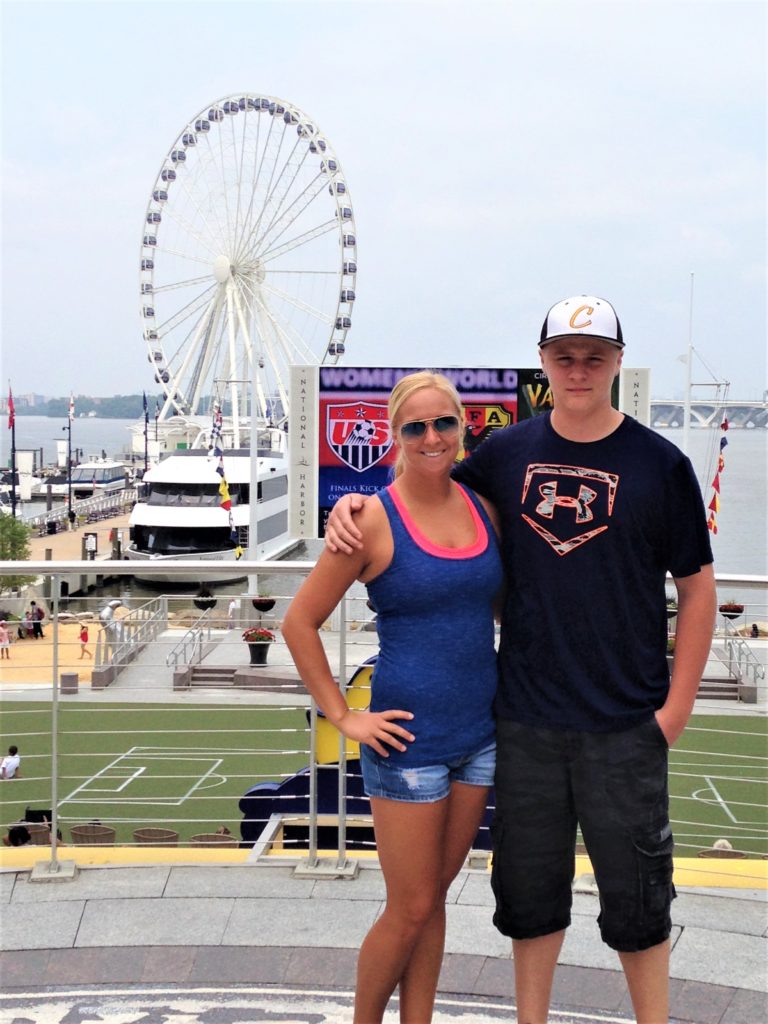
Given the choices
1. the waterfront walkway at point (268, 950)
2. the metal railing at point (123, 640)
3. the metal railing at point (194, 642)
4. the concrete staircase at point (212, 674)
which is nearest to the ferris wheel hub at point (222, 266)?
the metal railing at point (123, 640)

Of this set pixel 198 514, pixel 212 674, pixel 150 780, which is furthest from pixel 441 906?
pixel 198 514

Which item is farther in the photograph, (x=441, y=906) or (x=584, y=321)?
(x=441, y=906)

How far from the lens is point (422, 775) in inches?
82.1

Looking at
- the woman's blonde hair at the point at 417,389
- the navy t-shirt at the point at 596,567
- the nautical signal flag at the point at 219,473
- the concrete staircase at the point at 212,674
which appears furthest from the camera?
the nautical signal flag at the point at 219,473

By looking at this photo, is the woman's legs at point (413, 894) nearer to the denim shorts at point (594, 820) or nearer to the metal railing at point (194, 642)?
the denim shorts at point (594, 820)

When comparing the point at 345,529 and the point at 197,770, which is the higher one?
the point at 345,529

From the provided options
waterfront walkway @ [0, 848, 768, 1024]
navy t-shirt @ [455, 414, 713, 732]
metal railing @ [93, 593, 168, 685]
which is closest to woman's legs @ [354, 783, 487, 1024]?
navy t-shirt @ [455, 414, 713, 732]

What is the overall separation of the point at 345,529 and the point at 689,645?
0.72 m

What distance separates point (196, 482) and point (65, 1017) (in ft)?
118

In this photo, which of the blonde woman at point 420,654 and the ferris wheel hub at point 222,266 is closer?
the blonde woman at point 420,654

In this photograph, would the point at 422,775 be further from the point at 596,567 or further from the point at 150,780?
the point at 150,780

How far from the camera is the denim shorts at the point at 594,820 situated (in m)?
2.08

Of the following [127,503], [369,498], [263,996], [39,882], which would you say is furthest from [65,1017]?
[127,503]

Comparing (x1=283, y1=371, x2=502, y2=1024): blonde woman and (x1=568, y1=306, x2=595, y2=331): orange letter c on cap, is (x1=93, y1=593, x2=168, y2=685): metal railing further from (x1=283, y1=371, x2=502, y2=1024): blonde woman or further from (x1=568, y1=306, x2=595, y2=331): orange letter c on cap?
(x1=568, y1=306, x2=595, y2=331): orange letter c on cap
